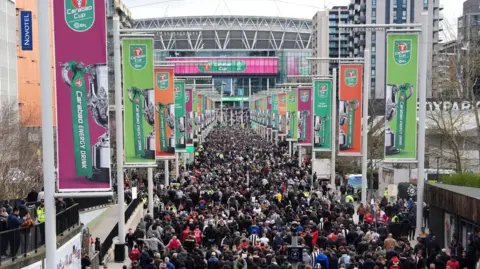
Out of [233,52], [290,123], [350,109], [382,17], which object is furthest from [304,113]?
[233,52]

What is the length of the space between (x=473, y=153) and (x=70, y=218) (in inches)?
1182

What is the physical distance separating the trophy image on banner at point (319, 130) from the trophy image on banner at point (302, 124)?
13.9ft

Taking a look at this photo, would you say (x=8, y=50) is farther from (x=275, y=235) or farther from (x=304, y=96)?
(x=275, y=235)

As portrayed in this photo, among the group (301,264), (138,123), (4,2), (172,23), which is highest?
(172,23)

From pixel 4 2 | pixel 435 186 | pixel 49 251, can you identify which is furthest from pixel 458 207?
pixel 4 2

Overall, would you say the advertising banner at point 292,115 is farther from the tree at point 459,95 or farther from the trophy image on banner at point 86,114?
the trophy image on banner at point 86,114

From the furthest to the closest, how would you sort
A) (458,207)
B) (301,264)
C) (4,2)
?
(4,2) < (458,207) < (301,264)

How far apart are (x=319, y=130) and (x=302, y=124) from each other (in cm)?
546

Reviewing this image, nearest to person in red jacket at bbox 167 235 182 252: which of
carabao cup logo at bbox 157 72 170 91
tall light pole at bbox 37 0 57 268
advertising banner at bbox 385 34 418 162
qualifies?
advertising banner at bbox 385 34 418 162

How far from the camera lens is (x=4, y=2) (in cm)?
4131

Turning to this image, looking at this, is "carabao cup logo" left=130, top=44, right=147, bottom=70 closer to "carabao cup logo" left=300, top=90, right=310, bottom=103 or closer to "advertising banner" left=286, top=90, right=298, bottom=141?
"carabao cup logo" left=300, top=90, right=310, bottom=103

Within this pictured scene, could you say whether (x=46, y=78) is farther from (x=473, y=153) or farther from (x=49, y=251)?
(x=473, y=153)

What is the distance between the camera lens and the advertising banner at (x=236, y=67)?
588 ft

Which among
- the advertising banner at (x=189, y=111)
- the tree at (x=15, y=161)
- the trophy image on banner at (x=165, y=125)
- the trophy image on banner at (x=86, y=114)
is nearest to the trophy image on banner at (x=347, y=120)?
the trophy image on banner at (x=165, y=125)
